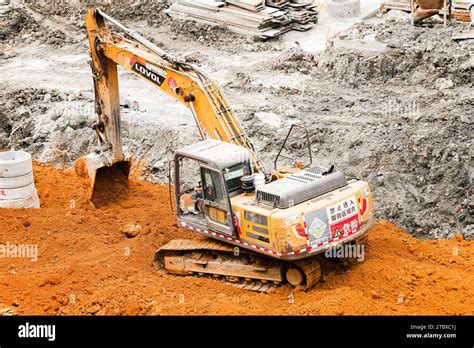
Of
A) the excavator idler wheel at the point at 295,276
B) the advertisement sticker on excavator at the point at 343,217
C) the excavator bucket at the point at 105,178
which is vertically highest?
the advertisement sticker on excavator at the point at 343,217

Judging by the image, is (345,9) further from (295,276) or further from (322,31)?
(295,276)

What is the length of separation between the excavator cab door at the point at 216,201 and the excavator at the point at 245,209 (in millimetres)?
15

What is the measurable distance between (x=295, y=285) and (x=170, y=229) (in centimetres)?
354

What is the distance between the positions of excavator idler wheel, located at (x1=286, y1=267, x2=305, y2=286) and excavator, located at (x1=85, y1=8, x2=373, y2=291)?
2cm

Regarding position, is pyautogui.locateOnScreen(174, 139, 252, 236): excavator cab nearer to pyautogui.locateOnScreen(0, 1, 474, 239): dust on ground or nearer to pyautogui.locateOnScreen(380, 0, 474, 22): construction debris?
pyautogui.locateOnScreen(0, 1, 474, 239): dust on ground

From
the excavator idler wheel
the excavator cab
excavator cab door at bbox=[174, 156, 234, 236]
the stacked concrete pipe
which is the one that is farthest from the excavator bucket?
the excavator idler wheel

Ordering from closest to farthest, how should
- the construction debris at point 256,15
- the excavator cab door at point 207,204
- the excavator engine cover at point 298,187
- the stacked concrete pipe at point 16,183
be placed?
1. the excavator engine cover at point 298,187
2. the excavator cab door at point 207,204
3. the stacked concrete pipe at point 16,183
4. the construction debris at point 256,15

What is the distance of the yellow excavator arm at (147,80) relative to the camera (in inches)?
595

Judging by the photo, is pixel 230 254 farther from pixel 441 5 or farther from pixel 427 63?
pixel 441 5

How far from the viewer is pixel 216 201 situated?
13.9 m

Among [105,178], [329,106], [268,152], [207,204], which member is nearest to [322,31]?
[329,106]

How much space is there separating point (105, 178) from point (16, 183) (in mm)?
1723
